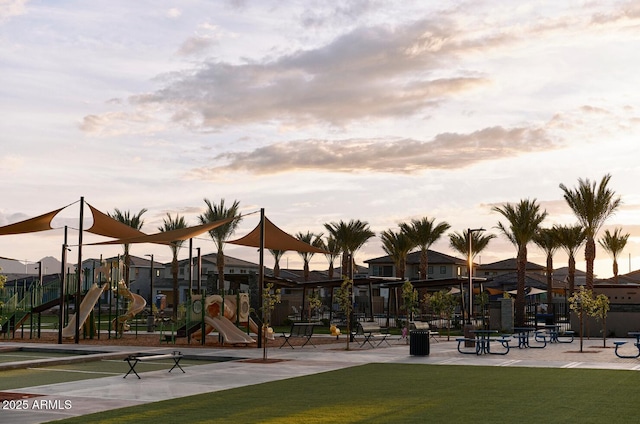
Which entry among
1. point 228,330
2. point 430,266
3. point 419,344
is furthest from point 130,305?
point 430,266

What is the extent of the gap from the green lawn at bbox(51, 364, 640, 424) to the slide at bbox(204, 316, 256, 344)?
438 inches

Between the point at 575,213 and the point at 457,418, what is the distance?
38554 mm

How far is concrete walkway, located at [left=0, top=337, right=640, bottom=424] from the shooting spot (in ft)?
46.9

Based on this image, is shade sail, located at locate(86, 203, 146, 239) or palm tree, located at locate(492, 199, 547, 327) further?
palm tree, located at locate(492, 199, 547, 327)

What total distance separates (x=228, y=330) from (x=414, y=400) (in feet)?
55.3

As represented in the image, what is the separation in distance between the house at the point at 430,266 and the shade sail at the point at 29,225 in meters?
74.3

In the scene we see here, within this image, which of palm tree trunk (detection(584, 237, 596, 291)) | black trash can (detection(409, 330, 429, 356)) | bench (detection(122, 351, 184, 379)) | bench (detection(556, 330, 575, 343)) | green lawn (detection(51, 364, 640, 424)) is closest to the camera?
green lawn (detection(51, 364, 640, 424))

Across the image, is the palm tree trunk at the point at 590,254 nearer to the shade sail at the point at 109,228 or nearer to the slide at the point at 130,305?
the slide at the point at 130,305

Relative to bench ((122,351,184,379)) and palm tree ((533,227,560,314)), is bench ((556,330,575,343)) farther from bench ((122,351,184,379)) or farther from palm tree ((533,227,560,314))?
palm tree ((533,227,560,314))

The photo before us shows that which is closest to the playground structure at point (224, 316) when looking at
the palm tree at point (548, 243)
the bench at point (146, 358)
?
the bench at point (146, 358)

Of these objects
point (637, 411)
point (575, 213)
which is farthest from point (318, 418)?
point (575, 213)

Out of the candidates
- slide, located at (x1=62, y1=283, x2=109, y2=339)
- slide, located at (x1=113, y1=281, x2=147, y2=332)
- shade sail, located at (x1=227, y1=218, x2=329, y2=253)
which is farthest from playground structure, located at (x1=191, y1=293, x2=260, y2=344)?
slide, located at (x1=62, y1=283, x2=109, y2=339)

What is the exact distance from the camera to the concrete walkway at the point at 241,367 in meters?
14.3

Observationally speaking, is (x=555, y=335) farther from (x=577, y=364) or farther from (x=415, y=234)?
→ (x=415, y=234)
